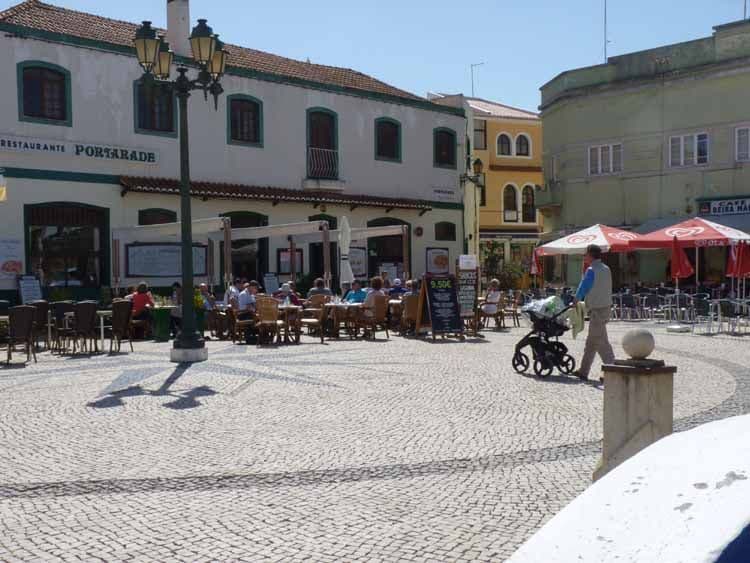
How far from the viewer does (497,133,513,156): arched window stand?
48000mm

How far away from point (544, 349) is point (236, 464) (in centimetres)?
584

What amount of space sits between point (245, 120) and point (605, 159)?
13.3 m

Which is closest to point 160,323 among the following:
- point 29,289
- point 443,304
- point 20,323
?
point 20,323

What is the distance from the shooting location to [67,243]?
21.0 meters

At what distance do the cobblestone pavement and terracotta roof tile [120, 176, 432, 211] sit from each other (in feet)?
33.9

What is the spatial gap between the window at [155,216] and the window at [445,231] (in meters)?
10.4

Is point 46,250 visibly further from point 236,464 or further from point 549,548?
point 549,548

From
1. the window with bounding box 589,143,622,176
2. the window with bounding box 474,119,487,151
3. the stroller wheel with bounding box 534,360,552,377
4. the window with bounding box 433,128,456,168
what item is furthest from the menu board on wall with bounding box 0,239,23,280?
the window with bounding box 474,119,487,151

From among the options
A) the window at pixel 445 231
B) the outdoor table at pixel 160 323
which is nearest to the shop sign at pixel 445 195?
the window at pixel 445 231

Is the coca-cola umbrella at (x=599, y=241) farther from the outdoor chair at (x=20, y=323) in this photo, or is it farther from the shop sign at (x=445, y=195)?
the outdoor chair at (x=20, y=323)

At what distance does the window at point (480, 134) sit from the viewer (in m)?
47.1

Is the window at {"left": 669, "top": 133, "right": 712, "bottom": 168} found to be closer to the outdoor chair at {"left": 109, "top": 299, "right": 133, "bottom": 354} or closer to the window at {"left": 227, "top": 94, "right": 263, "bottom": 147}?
the window at {"left": 227, "top": 94, "right": 263, "bottom": 147}

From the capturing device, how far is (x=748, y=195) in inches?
1057

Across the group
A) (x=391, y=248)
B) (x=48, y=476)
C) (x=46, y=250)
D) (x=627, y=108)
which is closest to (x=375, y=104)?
(x=391, y=248)
